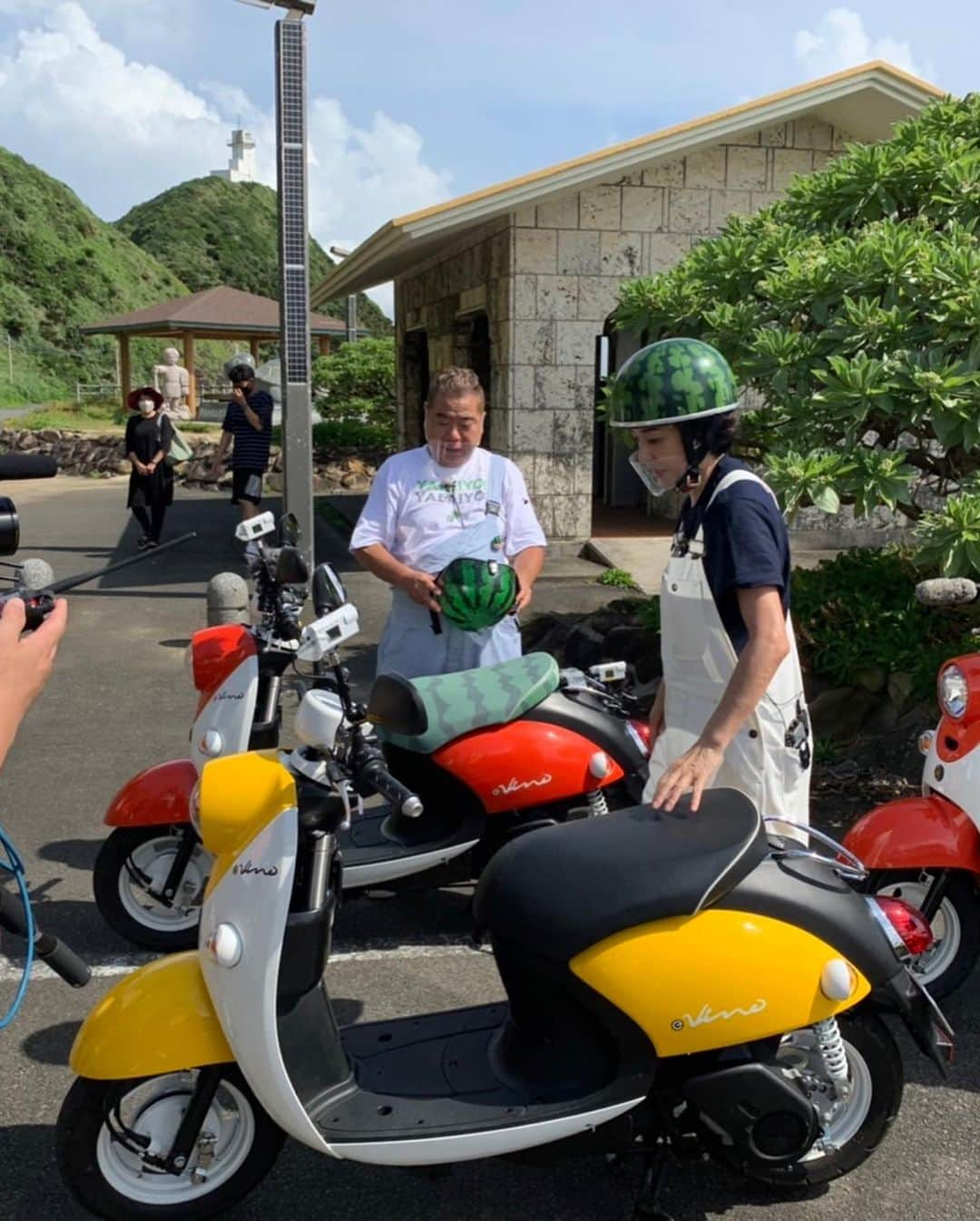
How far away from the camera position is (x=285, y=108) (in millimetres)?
8773

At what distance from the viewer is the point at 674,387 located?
8.54 ft

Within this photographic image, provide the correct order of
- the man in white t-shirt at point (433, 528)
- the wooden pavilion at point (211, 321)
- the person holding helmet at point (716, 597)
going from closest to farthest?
the person holding helmet at point (716, 597) < the man in white t-shirt at point (433, 528) < the wooden pavilion at point (211, 321)

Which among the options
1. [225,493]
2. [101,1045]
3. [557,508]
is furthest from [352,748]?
[225,493]

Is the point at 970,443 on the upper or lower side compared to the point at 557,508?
upper

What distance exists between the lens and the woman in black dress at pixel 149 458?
12.3 meters

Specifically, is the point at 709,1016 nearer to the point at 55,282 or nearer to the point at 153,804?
the point at 153,804

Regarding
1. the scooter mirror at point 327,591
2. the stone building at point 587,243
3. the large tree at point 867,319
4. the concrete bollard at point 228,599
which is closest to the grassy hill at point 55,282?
the stone building at point 587,243

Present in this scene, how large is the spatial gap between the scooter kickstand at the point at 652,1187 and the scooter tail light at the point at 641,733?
1.62 meters

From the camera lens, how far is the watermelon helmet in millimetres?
2609

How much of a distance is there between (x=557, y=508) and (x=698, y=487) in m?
9.38

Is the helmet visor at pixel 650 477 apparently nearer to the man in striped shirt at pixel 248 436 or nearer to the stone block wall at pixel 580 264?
the man in striped shirt at pixel 248 436

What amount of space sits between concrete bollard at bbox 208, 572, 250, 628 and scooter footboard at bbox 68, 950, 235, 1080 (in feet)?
16.8

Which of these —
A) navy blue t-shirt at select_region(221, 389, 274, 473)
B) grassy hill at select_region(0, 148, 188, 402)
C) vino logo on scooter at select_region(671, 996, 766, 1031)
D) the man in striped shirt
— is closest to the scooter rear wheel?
vino logo on scooter at select_region(671, 996, 766, 1031)

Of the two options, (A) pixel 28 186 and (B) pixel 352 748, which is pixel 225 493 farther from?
(A) pixel 28 186
